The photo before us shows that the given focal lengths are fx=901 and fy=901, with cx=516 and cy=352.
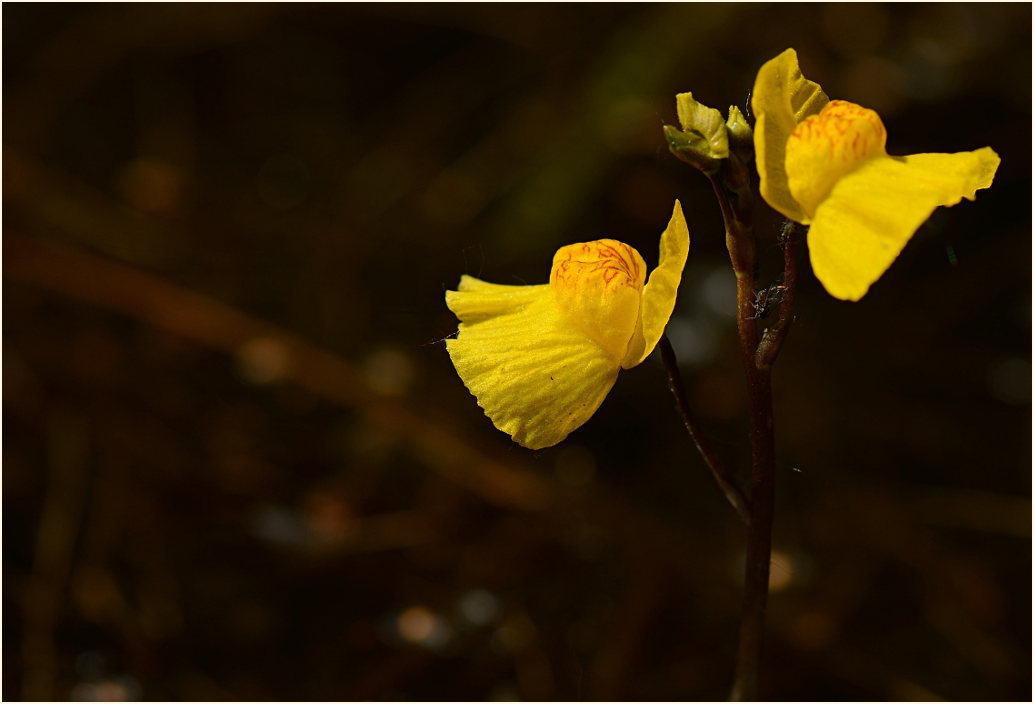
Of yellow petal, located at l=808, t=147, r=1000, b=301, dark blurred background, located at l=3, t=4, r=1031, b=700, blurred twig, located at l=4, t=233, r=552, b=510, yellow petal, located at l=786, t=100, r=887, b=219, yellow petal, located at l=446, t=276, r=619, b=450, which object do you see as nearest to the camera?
yellow petal, located at l=808, t=147, r=1000, b=301

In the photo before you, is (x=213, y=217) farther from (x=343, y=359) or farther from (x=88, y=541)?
(x=88, y=541)

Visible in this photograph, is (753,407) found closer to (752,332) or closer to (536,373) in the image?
(752,332)

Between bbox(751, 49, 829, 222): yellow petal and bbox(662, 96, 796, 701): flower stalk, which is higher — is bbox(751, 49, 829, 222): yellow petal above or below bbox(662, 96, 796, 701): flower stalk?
above

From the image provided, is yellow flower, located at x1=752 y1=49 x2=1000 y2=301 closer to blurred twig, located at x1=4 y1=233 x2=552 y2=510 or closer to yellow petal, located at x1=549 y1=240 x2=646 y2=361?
yellow petal, located at x1=549 y1=240 x2=646 y2=361

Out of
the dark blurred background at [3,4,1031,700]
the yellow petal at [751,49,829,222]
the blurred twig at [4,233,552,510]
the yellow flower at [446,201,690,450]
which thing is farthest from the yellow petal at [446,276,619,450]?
the blurred twig at [4,233,552,510]

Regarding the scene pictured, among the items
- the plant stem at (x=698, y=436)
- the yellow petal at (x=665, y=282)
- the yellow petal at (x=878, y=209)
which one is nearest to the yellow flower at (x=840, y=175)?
the yellow petal at (x=878, y=209)

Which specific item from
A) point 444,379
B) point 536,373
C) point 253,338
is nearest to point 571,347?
point 536,373

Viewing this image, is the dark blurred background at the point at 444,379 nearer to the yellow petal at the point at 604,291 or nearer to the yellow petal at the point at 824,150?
the yellow petal at the point at 604,291
